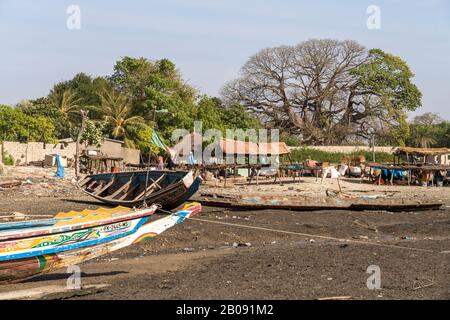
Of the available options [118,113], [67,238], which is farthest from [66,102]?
[67,238]

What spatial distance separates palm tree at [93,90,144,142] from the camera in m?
44.0

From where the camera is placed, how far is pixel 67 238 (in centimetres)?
940

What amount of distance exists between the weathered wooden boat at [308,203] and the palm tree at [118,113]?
24007 millimetres

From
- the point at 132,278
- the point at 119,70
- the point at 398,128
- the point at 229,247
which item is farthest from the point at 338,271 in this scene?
the point at 398,128

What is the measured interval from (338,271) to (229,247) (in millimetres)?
4051

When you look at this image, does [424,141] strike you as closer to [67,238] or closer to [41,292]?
[67,238]

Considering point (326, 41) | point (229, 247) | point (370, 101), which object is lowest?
point (229, 247)

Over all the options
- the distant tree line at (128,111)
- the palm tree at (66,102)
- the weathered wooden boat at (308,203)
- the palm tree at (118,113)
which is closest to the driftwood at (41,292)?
the weathered wooden boat at (308,203)

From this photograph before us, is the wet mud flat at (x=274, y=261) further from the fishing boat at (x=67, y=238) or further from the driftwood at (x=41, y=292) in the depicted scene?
the fishing boat at (x=67, y=238)

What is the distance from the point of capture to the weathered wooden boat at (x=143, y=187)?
640 inches
